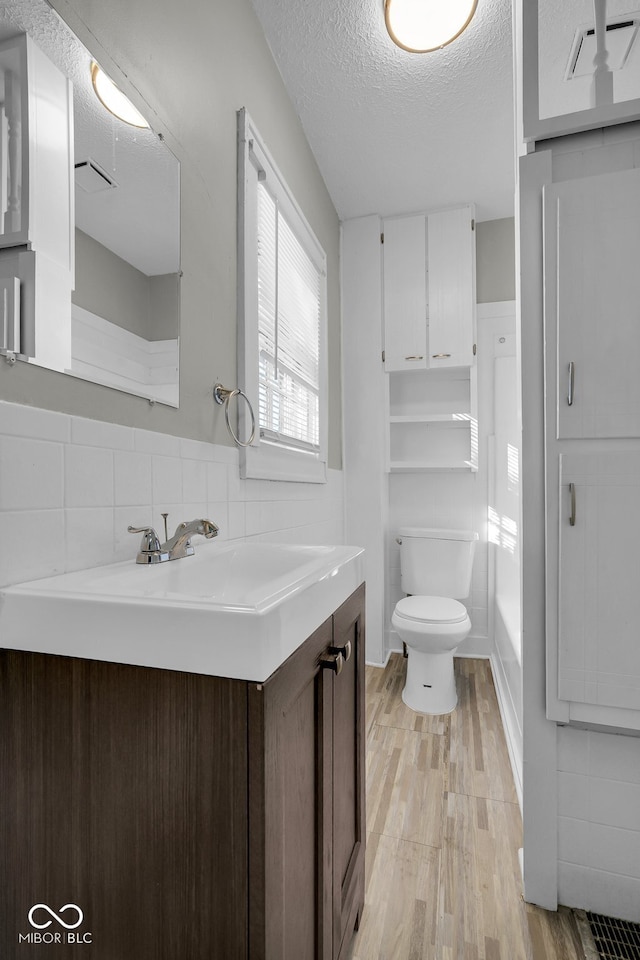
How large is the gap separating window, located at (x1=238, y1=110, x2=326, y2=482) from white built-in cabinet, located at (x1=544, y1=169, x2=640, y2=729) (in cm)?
91

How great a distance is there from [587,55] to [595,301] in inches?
39.7

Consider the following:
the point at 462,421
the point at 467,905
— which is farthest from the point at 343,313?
the point at 467,905

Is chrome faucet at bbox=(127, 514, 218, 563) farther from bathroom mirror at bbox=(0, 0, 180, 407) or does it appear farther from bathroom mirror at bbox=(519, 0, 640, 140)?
bathroom mirror at bbox=(519, 0, 640, 140)

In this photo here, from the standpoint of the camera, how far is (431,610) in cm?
247

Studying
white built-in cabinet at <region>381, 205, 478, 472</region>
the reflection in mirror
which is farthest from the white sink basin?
white built-in cabinet at <region>381, 205, 478, 472</region>

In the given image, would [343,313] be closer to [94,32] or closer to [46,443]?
[94,32]

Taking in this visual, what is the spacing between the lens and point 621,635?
3.99 ft

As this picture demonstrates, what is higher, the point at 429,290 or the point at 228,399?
the point at 429,290

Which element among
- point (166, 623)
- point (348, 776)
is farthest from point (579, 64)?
point (348, 776)

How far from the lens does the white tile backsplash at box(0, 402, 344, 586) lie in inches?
29.1

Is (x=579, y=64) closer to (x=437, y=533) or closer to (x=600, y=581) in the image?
(x=600, y=581)

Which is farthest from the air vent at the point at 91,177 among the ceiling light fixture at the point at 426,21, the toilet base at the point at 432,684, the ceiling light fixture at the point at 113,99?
the toilet base at the point at 432,684

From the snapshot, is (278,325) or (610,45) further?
(278,325)

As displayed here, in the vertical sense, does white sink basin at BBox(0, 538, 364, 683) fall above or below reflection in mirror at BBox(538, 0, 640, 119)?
below
